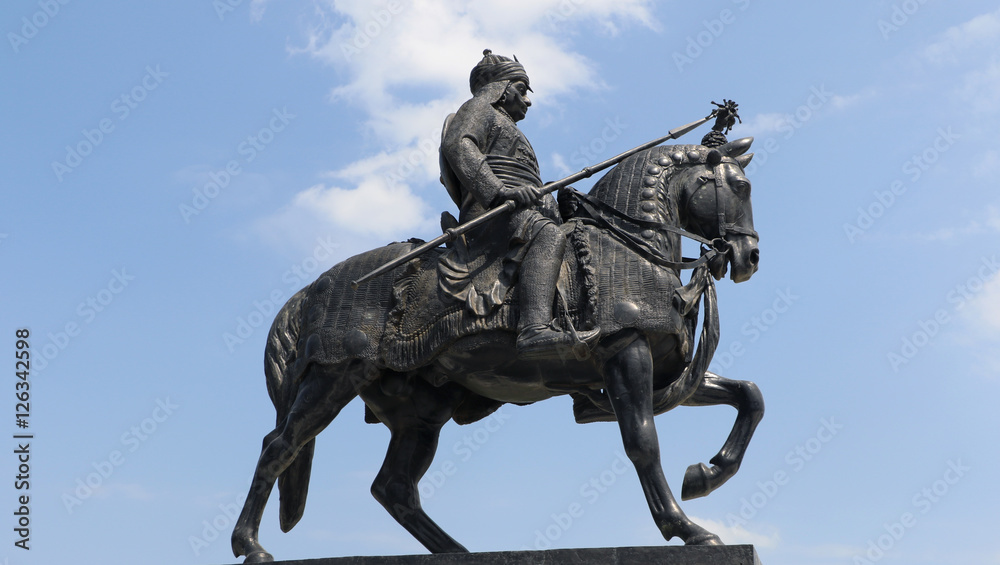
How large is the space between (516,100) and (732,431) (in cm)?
309

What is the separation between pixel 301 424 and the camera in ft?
29.6

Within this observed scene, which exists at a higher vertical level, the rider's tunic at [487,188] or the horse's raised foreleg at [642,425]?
the rider's tunic at [487,188]

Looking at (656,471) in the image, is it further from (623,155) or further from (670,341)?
(623,155)

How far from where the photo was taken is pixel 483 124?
30.2ft

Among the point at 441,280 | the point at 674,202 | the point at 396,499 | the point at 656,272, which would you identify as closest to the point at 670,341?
the point at 656,272

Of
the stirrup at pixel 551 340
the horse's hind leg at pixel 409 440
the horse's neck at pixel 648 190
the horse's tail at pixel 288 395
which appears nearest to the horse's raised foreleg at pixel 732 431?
the horse's neck at pixel 648 190

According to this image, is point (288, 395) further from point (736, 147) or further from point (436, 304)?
point (736, 147)

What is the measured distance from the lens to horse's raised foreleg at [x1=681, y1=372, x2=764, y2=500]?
8633mm

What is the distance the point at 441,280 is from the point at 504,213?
0.68m

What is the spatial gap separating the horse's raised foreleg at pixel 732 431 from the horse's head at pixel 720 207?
839 mm

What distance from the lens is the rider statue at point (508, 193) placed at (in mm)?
8406

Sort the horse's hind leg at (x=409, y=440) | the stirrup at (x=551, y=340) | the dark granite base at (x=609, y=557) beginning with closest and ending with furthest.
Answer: the dark granite base at (x=609, y=557) → the stirrup at (x=551, y=340) → the horse's hind leg at (x=409, y=440)

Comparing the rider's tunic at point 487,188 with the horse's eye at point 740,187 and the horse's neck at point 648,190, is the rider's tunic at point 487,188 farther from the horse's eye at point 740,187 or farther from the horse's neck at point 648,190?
the horse's eye at point 740,187

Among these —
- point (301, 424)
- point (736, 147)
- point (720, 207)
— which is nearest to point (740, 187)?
point (720, 207)
